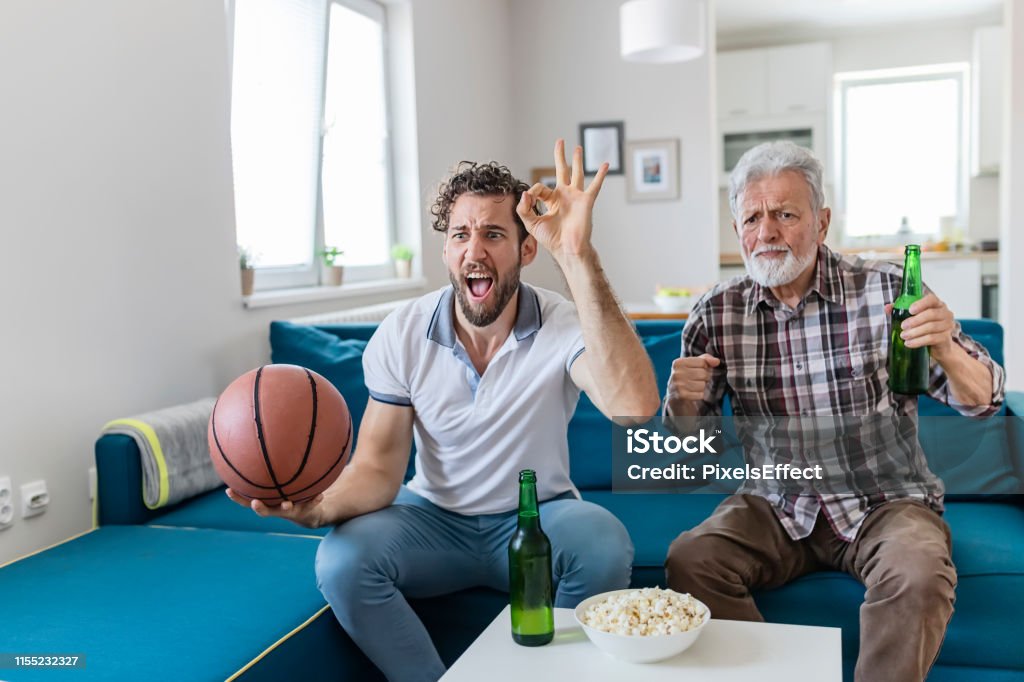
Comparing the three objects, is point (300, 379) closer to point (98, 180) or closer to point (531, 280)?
point (98, 180)

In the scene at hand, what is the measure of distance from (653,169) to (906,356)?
4.18 meters

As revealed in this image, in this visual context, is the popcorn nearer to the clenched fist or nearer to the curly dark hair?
the clenched fist

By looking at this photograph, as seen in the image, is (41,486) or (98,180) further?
(98,180)

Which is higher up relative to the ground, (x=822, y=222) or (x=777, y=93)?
(x=777, y=93)

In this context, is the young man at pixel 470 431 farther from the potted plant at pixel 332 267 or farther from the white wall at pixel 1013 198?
the white wall at pixel 1013 198

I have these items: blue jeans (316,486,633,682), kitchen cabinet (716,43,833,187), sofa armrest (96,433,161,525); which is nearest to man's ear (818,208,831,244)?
blue jeans (316,486,633,682)

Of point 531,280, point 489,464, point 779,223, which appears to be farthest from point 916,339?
point 531,280

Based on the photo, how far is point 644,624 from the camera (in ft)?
4.53

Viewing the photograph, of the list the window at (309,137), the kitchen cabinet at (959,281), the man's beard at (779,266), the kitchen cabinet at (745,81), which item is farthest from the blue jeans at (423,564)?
the kitchen cabinet at (745,81)

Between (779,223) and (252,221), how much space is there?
2280 mm

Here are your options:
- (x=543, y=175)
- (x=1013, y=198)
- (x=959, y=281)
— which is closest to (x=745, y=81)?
(x=959, y=281)

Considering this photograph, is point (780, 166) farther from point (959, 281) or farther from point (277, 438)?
point (959, 281)

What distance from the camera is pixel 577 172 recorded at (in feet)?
5.65

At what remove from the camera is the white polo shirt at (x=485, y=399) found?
6.62 ft
